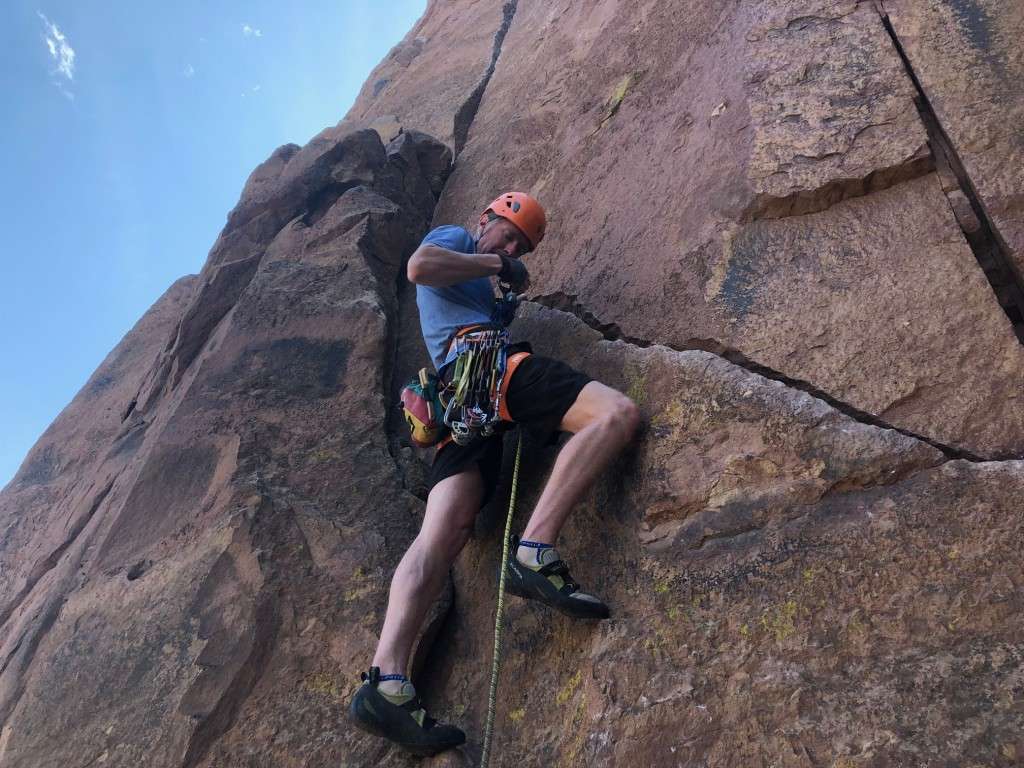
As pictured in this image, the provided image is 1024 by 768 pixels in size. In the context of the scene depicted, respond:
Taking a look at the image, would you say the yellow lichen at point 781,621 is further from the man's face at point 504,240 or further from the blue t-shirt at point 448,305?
the man's face at point 504,240

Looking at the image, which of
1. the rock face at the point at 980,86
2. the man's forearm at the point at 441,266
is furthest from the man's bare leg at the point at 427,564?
the rock face at the point at 980,86

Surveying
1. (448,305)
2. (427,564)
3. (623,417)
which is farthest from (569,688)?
(448,305)

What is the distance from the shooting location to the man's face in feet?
12.4

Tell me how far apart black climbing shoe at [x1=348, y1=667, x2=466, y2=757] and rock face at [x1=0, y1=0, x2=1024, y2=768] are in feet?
0.40

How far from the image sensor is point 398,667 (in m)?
2.68

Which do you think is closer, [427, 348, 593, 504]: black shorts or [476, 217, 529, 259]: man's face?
[427, 348, 593, 504]: black shorts

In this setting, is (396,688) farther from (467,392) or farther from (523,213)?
(523,213)

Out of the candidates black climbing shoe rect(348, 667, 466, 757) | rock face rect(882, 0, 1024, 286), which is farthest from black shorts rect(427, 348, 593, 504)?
rock face rect(882, 0, 1024, 286)

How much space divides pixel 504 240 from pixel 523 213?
164 millimetres

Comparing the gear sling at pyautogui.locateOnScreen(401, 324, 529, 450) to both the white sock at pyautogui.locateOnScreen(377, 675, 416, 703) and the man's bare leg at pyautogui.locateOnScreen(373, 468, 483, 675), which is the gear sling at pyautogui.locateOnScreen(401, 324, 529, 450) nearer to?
the man's bare leg at pyautogui.locateOnScreen(373, 468, 483, 675)

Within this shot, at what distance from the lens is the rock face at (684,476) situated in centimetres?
223

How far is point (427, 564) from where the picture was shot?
2.97 metres

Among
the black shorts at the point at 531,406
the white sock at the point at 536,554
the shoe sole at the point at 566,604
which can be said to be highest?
the black shorts at the point at 531,406

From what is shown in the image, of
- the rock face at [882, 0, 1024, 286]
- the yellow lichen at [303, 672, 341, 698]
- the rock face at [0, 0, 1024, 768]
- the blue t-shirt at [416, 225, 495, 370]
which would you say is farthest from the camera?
the blue t-shirt at [416, 225, 495, 370]
